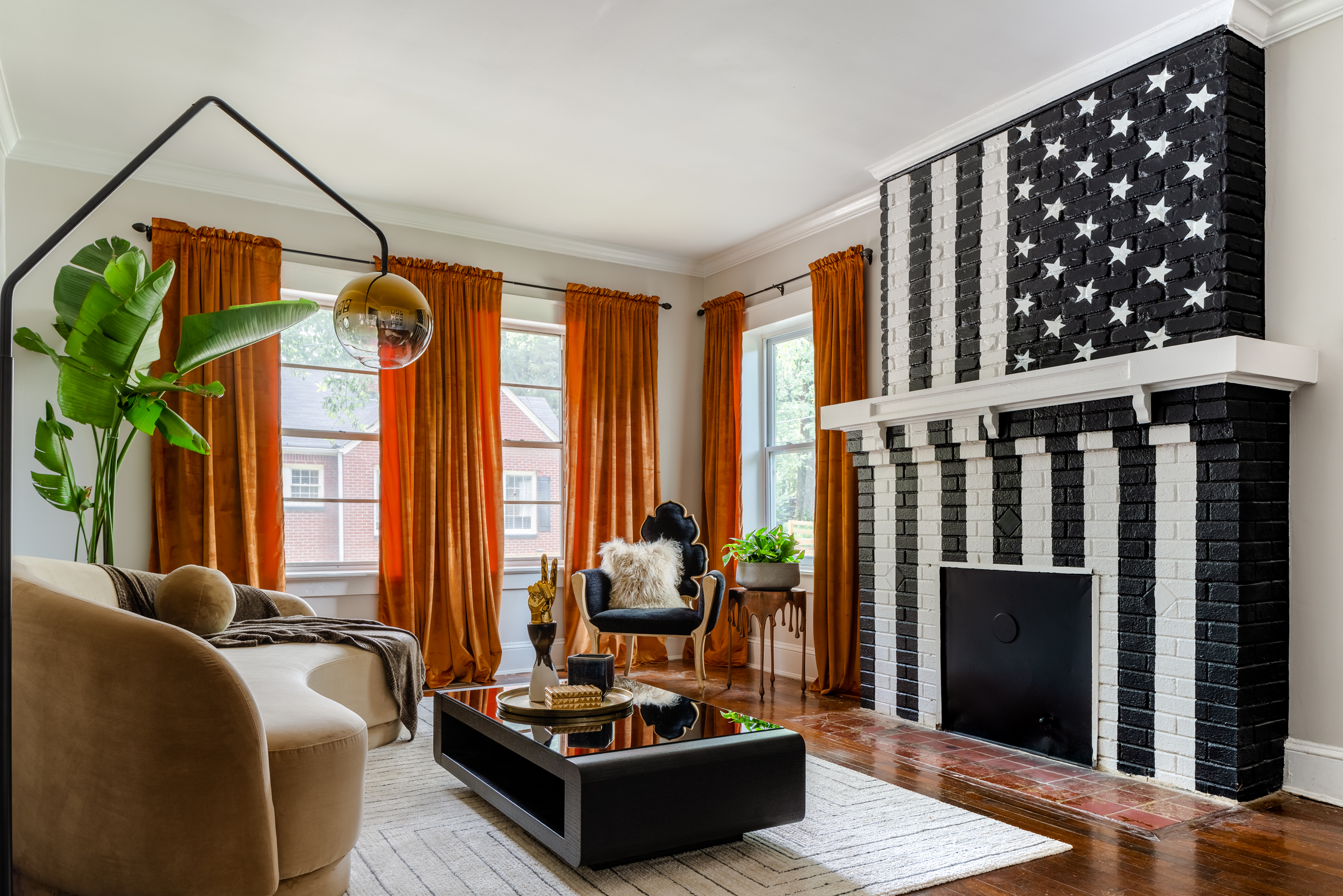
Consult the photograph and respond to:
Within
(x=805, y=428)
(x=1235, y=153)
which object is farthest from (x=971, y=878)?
(x=805, y=428)

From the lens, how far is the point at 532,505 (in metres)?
5.82

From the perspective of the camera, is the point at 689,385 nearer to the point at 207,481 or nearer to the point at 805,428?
the point at 805,428

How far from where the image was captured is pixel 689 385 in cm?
632

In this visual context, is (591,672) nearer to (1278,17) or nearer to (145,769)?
(145,769)

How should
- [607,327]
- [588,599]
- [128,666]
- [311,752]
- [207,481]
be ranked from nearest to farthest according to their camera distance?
[128,666], [311,752], [207,481], [588,599], [607,327]

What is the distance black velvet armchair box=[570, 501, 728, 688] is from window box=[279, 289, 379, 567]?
50.3 inches

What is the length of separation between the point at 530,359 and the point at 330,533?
163 cm

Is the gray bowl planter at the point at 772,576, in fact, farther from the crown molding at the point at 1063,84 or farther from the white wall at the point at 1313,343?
the white wall at the point at 1313,343

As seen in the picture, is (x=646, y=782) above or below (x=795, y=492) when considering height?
below

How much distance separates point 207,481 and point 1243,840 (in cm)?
452

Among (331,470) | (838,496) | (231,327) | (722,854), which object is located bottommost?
(722,854)

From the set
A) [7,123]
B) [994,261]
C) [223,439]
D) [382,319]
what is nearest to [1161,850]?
[994,261]

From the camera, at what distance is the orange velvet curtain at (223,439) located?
457cm

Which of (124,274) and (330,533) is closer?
(124,274)
